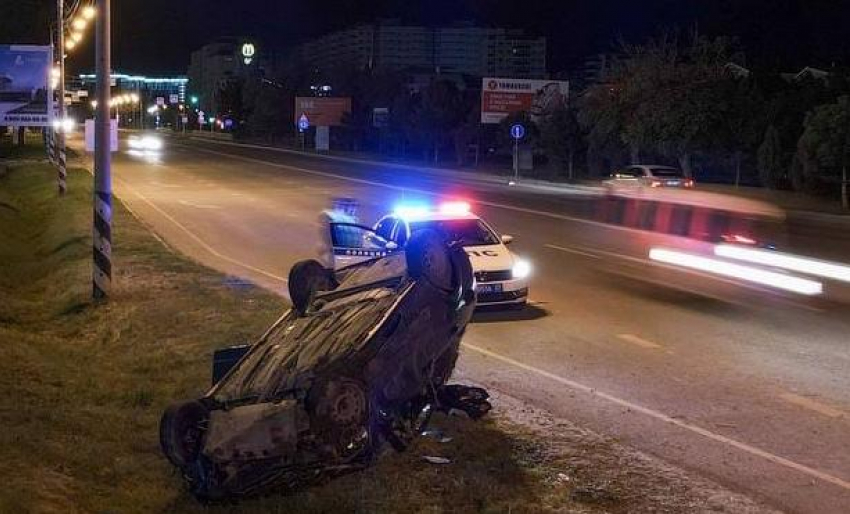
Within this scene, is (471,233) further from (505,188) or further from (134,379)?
(505,188)

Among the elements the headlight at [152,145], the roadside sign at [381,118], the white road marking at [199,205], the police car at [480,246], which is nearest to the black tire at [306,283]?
the police car at [480,246]

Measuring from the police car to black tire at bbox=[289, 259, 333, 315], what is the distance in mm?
4575

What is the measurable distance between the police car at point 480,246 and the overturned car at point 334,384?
16.8 ft

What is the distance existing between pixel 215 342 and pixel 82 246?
9.81 m

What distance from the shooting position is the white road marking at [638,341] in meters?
11.0

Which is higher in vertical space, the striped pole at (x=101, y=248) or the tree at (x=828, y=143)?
the tree at (x=828, y=143)

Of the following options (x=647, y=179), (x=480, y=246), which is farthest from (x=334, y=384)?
(x=647, y=179)

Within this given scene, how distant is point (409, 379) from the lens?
6137mm

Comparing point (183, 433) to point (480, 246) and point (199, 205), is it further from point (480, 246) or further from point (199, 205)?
point (199, 205)

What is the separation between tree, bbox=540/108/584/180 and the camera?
50781 mm

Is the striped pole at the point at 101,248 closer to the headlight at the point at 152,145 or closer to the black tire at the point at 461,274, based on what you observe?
the black tire at the point at 461,274

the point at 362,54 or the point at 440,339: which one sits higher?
the point at 362,54

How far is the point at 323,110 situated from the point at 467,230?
244 ft

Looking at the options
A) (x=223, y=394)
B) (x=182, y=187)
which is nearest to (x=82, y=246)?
(x=223, y=394)
